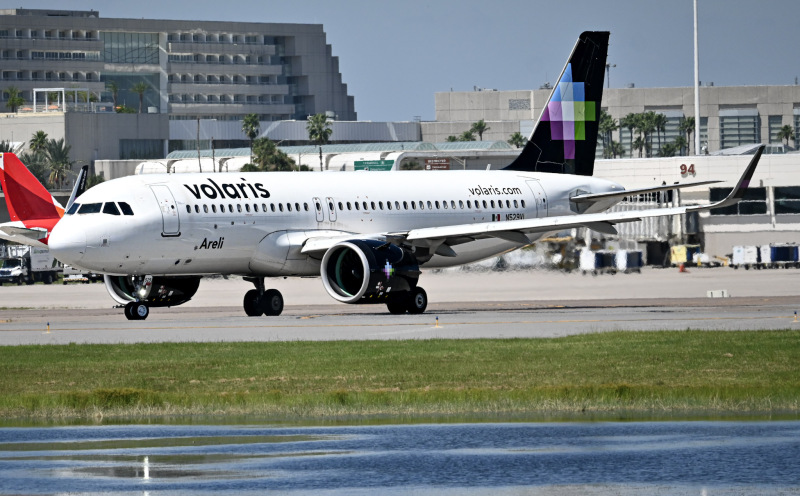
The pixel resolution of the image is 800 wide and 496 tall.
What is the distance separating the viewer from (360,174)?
48219 mm

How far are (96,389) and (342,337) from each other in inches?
402

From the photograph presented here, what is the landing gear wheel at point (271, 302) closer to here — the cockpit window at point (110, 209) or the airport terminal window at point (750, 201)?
the cockpit window at point (110, 209)

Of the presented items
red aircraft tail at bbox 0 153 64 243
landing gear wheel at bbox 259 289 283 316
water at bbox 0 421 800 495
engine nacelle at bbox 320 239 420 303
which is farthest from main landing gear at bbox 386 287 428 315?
red aircraft tail at bbox 0 153 64 243

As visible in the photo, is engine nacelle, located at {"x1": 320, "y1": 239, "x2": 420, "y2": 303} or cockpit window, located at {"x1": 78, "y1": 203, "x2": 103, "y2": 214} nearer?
cockpit window, located at {"x1": 78, "y1": 203, "x2": 103, "y2": 214}

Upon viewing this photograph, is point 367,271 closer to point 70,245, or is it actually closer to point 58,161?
point 70,245

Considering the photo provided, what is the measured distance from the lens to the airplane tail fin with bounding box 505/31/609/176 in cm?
5275

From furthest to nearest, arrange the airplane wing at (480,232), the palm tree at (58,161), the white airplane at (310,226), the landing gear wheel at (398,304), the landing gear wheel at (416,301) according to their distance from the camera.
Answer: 1. the palm tree at (58,161)
2. the landing gear wheel at (416,301)
3. the landing gear wheel at (398,304)
4. the airplane wing at (480,232)
5. the white airplane at (310,226)

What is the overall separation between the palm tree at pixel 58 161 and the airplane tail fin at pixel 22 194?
99.7 m

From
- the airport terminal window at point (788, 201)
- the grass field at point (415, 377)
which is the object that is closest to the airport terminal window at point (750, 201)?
the airport terminal window at point (788, 201)

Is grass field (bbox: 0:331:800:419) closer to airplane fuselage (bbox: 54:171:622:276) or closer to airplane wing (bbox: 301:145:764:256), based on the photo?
airplane fuselage (bbox: 54:171:622:276)

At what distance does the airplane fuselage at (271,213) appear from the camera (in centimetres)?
4134

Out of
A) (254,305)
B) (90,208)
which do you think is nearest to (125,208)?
(90,208)

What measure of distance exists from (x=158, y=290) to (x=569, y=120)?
1725cm

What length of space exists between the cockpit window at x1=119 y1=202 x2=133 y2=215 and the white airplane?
4cm
